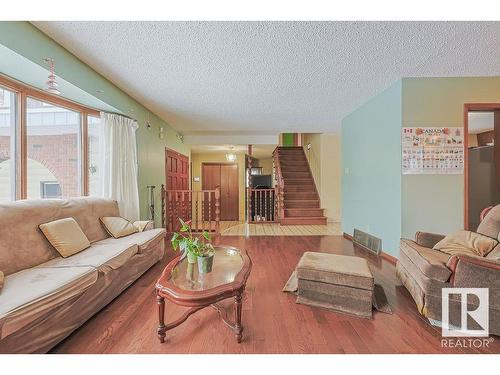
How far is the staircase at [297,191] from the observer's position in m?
6.13

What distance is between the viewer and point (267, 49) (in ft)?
7.61

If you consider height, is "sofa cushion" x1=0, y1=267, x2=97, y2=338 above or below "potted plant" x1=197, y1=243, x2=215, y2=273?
below

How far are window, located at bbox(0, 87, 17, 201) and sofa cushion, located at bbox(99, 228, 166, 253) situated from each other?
104 centimetres

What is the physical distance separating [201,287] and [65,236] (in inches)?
61.2

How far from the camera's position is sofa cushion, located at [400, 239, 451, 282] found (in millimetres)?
1762

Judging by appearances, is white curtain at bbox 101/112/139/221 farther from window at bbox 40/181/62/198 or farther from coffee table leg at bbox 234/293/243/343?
coffee table leg at bbox 234/293/243/343

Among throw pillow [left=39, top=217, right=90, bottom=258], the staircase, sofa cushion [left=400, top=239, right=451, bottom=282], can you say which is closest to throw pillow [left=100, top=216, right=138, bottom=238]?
throw pillow [left=39, top=217, right=90, bottom=258]

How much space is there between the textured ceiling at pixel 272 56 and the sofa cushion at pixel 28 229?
156 cm

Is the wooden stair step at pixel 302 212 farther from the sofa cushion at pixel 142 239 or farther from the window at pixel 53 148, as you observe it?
the window at pixel 53 148

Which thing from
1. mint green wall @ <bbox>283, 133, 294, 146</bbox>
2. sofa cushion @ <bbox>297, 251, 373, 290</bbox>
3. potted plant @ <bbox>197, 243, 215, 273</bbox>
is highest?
mint green wall @ <bbox>283, 133, 294, 146</bbox>
